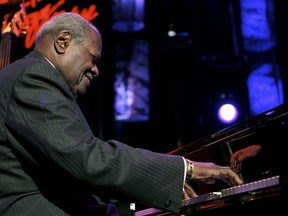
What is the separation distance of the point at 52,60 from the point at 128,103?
5055 mm

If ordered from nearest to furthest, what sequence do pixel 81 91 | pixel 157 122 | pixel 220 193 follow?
pixel 220 193
pixel 81 91
pixel 157 122

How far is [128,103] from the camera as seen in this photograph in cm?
707

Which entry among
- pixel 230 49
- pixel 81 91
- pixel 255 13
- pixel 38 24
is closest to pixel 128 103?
pixel 230 49

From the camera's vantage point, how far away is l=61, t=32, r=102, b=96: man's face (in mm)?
2027

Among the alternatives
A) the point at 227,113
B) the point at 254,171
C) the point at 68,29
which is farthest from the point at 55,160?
the point at 227,113

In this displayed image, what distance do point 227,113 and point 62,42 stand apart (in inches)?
193

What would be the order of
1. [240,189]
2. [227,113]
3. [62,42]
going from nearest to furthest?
[240,189] → [62,42] → [227,113]

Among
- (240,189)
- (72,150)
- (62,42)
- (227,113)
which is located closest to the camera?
(72,150)

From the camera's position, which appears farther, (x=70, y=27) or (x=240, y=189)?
(x=70, y=27)

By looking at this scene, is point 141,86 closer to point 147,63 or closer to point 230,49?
point 147,63

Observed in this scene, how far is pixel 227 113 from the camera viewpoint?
665cm

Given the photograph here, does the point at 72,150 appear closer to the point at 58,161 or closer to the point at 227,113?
the point at 58,161

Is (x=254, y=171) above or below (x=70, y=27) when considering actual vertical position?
below

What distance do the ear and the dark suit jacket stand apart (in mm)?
169
